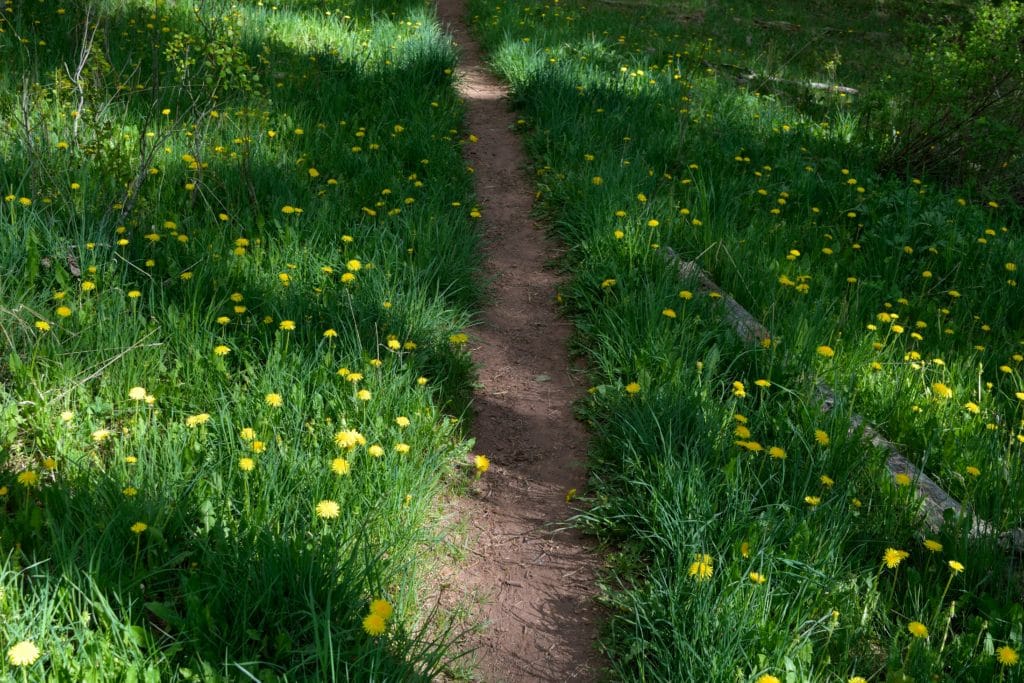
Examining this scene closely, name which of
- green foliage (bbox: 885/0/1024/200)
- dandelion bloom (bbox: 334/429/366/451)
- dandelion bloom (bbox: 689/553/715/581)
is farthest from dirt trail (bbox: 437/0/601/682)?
green foliage (bbox: 885/0/1024/200)

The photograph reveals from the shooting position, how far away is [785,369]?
347cm

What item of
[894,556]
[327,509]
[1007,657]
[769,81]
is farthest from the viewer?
[769,81]

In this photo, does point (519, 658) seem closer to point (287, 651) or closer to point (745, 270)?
point (287, 651)

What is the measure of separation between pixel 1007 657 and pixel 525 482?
1696 millimetres

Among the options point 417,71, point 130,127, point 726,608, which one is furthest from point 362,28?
point 726,608

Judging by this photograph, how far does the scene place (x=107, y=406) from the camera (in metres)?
2.80

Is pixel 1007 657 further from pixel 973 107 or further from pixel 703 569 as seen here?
pixel 973 107

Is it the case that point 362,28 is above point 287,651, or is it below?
above

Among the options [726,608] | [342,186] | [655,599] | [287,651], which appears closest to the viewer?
[287,651]

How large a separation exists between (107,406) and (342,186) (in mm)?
2500

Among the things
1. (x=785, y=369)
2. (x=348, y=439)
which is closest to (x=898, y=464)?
(x=785, y=369)

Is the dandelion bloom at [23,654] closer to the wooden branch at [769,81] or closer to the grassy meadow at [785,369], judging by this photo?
the grassy meadow at [785,369]

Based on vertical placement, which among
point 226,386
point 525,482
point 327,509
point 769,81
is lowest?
point 525,482

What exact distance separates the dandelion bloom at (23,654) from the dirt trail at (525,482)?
115 cm
